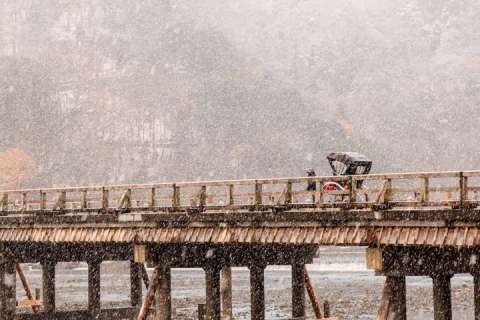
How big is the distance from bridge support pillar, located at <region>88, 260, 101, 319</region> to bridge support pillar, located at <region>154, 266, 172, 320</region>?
1413 cm

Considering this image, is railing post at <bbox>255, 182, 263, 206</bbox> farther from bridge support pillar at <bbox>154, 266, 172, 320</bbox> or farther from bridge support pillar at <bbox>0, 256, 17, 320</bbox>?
bridge support pillar at <bbox>0, 256, 17, 320</bbox>

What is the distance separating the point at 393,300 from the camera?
103ft

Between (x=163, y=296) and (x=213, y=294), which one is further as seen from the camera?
(x=213, y=294)

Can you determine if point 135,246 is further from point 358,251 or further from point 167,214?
point 358,251

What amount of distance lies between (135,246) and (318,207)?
9.08 m

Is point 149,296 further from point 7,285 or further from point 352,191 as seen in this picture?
point 7,285

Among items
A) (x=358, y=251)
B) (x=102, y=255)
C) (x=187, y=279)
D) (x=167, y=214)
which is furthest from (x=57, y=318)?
(x=358, y=251)

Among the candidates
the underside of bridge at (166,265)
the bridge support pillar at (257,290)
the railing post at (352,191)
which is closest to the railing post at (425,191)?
the railing post at (352,191)

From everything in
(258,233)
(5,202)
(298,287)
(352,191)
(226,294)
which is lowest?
(226,294)

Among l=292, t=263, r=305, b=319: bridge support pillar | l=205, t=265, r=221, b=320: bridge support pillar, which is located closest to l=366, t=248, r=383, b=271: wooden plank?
l=205, t=265, r=221, b=320: bridge support pillar

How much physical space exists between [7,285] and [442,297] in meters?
23.8

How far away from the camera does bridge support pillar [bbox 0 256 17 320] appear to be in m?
49.6

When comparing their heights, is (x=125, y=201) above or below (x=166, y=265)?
above

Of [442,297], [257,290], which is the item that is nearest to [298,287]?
[257,290]
